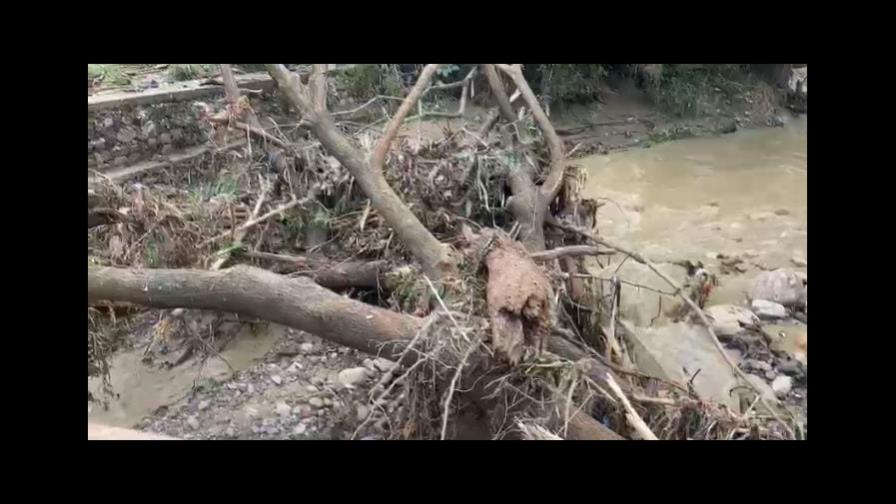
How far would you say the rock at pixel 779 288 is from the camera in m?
5.13

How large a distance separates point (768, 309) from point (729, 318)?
39cm

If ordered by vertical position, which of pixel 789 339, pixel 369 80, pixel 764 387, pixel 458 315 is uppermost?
pixel 369 80

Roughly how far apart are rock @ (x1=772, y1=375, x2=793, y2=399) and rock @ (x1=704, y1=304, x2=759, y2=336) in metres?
0.52

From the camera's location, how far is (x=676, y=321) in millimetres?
4703

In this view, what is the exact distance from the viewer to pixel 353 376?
356cm

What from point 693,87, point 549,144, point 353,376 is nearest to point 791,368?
point 549,144

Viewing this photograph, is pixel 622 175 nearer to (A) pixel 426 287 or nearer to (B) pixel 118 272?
(A) pixel 426 287

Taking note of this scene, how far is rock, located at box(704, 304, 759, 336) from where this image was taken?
4.71 metres

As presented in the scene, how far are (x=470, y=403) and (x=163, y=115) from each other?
5519 millimetres

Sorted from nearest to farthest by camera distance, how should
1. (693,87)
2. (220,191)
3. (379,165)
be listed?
(379,165), (220,191), (693,87)

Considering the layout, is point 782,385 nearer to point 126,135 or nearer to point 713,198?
point 713,198

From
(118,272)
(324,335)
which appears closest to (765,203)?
(324,335)

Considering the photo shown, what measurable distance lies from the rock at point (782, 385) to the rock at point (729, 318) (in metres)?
0.52

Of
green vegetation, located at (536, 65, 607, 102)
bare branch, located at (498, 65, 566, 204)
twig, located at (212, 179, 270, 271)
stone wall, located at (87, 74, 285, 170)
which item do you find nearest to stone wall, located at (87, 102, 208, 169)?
stone wall, located at (87, 74, 285, 170)
